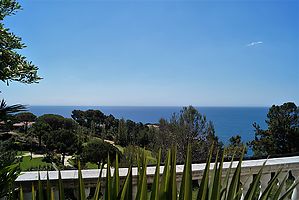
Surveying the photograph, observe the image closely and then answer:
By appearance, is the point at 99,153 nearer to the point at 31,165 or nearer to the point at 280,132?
the point at 31,165

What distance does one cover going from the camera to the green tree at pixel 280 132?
31.3 feet

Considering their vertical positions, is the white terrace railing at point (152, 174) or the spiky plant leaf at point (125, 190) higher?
the spiky plant leaf at point (125, 190)

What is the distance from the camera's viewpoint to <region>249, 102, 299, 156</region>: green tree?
375 inches

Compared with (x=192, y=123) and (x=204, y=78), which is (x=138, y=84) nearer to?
(x=204, y=78)

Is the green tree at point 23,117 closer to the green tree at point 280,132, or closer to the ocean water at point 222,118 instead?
the ocean water at point 222,118

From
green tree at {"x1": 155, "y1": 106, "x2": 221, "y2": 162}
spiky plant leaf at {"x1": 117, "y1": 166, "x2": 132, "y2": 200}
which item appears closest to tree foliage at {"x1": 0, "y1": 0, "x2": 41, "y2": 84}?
spiky plant leaf at {"x1": 117, "y1": 166, "x2": 132, "y2": 200}

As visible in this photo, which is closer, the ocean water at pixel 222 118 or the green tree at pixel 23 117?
the green tree at pixel 23 117

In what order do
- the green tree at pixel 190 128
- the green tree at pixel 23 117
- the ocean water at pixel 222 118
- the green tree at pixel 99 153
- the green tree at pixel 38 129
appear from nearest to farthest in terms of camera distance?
the green tree at pixel 23 117
the green tree at pixel 38 129
the green tree at pixel 99 153
the green tree at pixel 190 128
the ocean water at pixel 222 118

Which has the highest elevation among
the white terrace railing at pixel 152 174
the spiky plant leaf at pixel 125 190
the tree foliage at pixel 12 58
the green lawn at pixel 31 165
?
the tree foliage at pixel 12 58

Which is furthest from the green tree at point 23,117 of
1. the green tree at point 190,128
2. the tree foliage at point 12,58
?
the green tree at point 190,128

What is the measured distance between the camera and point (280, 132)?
9805mm

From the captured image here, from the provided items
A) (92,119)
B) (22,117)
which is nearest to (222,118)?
(92,119)

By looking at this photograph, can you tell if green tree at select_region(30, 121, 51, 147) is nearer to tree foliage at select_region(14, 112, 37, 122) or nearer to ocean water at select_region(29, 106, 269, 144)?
ocean water at select_region(29, 106, 269, 144)

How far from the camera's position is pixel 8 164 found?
116 centimetres
